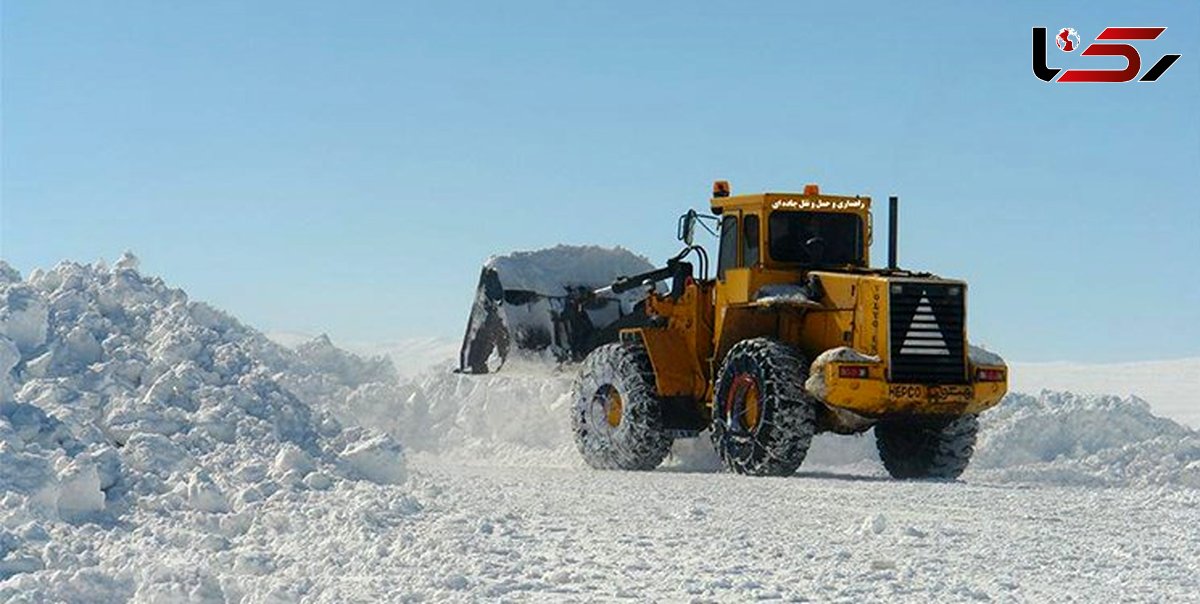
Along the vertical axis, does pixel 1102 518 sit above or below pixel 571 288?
below

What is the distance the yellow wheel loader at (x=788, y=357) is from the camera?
46.2 feet

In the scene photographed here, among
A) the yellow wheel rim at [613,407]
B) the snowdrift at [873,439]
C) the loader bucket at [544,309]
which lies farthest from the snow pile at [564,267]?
the yellow wheel rim at [613,407]

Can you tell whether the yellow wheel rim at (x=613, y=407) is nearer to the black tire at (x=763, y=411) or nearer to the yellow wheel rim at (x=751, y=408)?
the black tire at (x=763, y=411)

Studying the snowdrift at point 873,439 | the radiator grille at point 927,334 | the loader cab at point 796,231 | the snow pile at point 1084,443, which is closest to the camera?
the radiator grille at point 927,334

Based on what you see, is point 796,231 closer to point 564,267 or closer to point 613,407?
point 613,407

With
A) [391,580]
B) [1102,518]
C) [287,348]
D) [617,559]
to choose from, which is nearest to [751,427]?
[1102,518]

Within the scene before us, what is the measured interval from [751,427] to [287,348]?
10.1m

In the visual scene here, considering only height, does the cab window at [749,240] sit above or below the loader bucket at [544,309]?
above

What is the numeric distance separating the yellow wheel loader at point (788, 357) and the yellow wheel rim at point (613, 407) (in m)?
0.02

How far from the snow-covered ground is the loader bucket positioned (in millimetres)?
3532

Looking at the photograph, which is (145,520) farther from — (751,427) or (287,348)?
(287,348)

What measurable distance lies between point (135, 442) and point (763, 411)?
238 inches

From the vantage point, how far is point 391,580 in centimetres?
771

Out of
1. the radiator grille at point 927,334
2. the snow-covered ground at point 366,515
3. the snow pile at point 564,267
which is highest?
the snow pile at point 564,267
